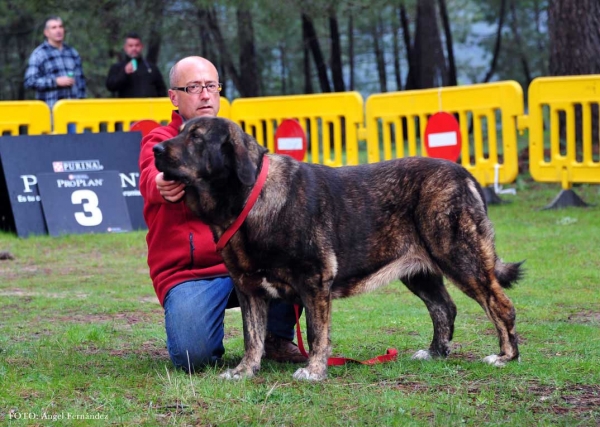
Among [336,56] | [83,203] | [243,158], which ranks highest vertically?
[336,56]

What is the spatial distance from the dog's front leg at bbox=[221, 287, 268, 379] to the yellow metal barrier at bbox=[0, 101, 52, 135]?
28.2 feet

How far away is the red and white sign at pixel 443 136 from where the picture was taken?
12.6 metres

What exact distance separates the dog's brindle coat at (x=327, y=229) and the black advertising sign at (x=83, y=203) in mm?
7076

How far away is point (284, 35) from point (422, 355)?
22.4 m

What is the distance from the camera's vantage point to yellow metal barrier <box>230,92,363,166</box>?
14.0 metres

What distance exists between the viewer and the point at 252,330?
17.0 feet

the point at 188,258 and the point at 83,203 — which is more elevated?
the point at 188,258

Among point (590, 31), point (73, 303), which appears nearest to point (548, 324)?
point (73, 303)

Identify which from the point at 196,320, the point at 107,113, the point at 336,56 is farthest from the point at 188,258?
the point at 336,56

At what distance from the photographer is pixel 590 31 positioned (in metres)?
14.1

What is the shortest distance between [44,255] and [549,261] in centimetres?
540

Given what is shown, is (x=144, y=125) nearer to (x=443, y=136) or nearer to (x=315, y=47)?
(x=443, y=136)

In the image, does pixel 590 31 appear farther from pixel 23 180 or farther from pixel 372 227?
pixel 372 227

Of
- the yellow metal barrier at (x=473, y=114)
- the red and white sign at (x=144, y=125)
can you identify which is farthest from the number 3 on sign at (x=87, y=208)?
the yellow metal barrier at (x=473, y=114)
